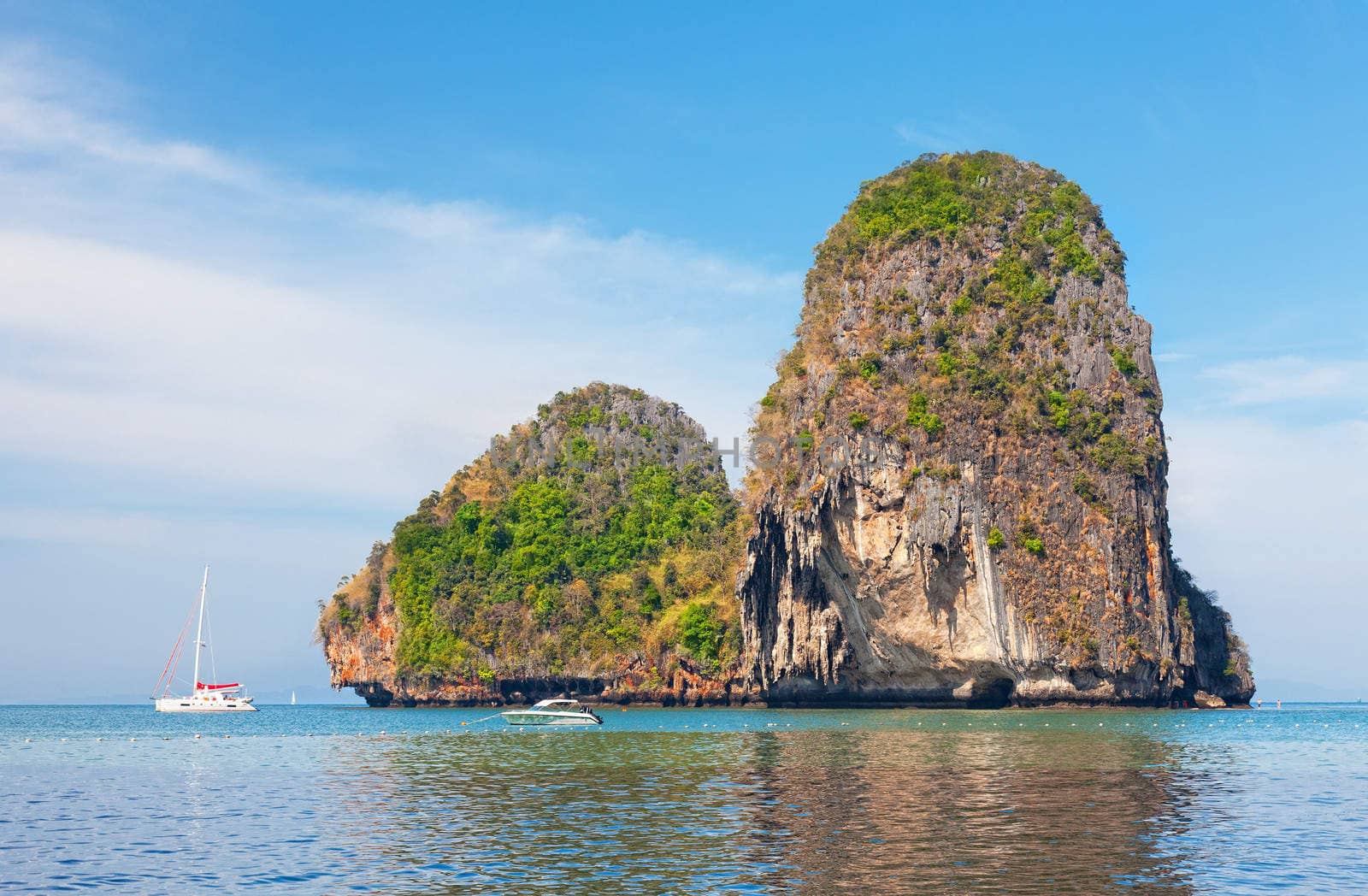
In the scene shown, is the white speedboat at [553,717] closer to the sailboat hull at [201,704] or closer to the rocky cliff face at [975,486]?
the rocky cliff face at [975,486]

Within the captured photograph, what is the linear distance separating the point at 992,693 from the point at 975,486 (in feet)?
44.2

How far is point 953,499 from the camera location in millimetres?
71375

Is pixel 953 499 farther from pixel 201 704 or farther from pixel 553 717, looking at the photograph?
pixel 201 704

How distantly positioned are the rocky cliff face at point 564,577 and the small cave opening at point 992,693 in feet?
70.5

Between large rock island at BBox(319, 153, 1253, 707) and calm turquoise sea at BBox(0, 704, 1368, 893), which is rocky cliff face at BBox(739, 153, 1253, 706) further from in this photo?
calm turquoise sea at BBox(0, 704, 1368, 893)

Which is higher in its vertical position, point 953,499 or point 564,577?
point 953,499

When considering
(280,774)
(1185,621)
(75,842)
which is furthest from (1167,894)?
(1185,621)

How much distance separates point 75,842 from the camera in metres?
21.7

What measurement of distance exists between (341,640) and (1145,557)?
79.6 meters

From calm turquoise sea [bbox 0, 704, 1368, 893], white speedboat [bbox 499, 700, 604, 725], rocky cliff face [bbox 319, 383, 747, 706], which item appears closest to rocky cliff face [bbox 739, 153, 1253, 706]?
rocky cliff face [bbox 319, 383, 747, 706]

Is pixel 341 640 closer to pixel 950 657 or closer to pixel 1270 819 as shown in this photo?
pixel 950 657

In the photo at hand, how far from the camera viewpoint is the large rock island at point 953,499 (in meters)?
71.1

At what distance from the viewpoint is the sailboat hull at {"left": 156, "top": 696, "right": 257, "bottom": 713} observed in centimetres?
10281

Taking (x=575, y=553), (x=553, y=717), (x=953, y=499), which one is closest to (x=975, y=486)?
(x=953, y=499)
